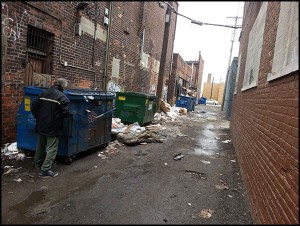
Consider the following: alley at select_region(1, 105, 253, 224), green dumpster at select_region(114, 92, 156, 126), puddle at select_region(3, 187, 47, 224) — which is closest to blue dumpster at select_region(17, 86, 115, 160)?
alley at select_region(1, 105, 253, 224)

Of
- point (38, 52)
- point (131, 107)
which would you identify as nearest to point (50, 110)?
point (38, 52)

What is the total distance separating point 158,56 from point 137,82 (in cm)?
378

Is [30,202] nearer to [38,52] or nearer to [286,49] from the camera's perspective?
[286,49]

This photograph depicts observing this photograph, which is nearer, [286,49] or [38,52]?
[286,49]

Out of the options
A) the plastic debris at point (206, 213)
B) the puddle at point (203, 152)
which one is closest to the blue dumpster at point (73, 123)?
the puddle at point (203, 152)

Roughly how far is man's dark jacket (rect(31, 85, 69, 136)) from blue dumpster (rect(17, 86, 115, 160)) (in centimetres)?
60

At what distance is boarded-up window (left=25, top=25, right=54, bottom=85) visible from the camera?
654 centimetres

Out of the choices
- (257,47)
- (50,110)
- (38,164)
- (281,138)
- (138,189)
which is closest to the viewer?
(281,138)

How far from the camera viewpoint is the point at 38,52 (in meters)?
6.84

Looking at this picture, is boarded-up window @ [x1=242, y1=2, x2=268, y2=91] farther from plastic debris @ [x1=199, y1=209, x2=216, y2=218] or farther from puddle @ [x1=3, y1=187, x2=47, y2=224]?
puddle @ [x1=3, y1=187, x2=47, y2=224]

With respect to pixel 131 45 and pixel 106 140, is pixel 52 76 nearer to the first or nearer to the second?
pixel 106 140

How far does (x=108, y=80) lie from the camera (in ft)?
35.7

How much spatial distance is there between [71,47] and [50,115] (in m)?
3.74

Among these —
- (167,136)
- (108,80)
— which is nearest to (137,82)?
(108,80)
